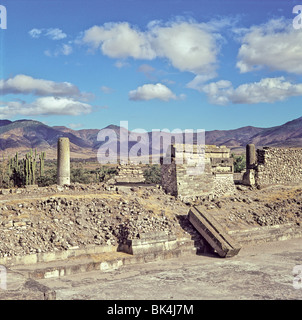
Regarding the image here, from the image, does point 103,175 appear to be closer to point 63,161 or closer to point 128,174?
point 128,174

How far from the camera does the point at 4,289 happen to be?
24.5 ft

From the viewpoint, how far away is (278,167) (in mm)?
23500

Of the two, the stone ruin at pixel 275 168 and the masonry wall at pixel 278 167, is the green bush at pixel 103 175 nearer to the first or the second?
the stone ruin at pixel 275 168

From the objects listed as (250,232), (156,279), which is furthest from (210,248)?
(156,279)

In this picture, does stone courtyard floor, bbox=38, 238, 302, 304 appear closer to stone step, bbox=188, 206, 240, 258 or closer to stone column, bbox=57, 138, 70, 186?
stone step, bbox=188, 206, 240, 258

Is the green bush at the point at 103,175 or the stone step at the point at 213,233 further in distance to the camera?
the green bush at the point at 103,175

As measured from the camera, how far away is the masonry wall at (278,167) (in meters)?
23.0

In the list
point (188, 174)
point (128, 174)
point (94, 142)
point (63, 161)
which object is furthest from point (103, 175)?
point (94, 142)

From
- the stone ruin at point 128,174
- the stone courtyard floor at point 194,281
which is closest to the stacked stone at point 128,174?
the stone ruin at point 128,174

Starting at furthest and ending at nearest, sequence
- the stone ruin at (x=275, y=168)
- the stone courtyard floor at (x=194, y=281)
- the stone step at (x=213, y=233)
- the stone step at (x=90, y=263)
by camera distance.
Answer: the stone ruin at (x=275, y=168) → the stone step at (x=213, y=233) → the stone step at (x=90, y=263) → the stone courtyard floor at (x=194, y=281)

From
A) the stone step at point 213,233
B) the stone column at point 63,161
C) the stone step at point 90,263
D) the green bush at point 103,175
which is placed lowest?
the stone step at point 90,263

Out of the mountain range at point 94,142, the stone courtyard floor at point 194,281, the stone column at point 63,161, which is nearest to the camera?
the stone courtyard floor at point 194,281

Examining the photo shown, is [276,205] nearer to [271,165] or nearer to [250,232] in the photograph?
[250,232]
